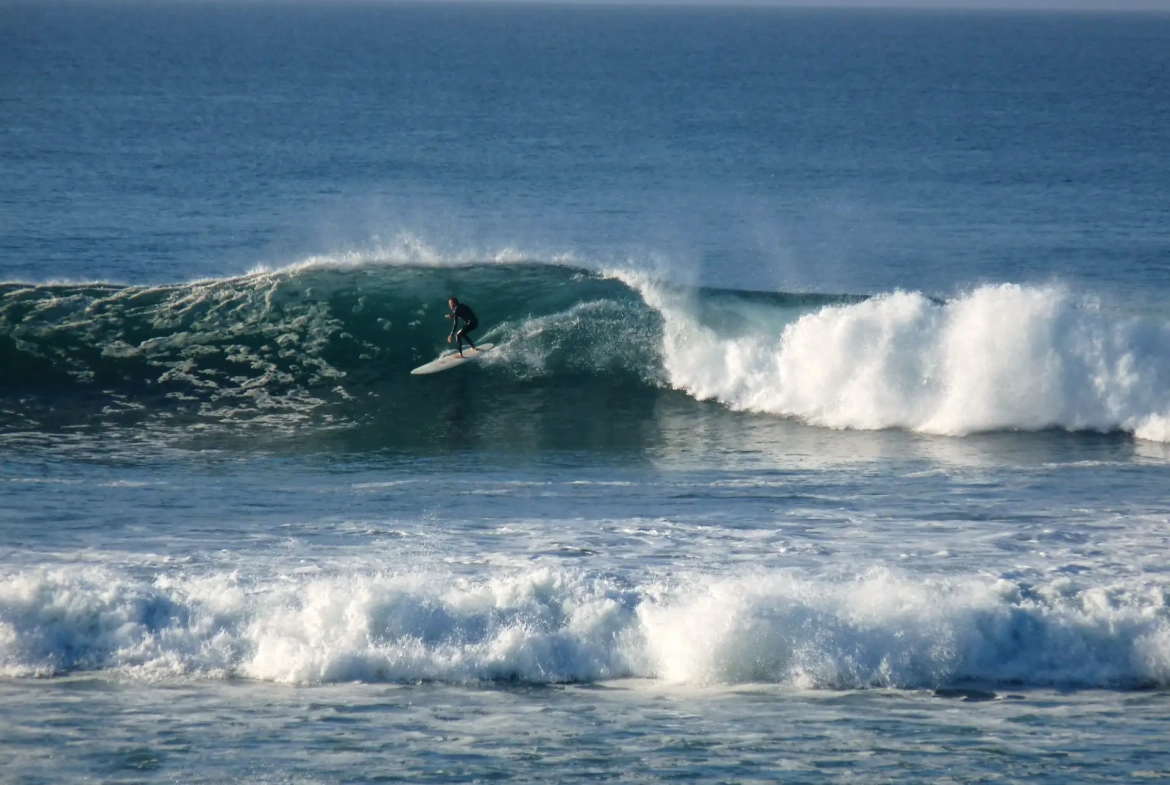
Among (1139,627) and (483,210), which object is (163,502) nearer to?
(1139,627)

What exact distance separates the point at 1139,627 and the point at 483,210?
26.3 m

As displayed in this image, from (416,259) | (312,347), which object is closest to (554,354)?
(312,347)

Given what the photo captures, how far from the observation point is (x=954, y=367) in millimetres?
17438

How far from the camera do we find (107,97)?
6450cm

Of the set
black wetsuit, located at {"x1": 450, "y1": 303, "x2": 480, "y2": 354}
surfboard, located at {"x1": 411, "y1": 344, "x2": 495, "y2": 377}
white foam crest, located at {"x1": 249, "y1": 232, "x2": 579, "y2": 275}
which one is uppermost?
white foam crest, located at {"x1": 249, "y1": 232, "x2": 579, "y2": 275}

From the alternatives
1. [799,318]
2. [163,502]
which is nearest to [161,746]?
[163,502]

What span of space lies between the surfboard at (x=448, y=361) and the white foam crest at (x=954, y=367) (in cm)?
270

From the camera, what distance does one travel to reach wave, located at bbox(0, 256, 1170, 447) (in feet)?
55.8

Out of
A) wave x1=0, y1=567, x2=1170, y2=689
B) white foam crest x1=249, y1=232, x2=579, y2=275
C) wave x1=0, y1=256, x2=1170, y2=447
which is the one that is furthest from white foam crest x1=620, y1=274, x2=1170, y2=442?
wave x1=0, y1=567, x2=1170, y2=689

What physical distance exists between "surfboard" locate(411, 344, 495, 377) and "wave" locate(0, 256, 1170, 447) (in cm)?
17

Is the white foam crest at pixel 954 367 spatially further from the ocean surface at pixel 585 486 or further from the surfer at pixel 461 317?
the surfer at pixel 461 317

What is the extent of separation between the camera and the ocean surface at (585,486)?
9.03m

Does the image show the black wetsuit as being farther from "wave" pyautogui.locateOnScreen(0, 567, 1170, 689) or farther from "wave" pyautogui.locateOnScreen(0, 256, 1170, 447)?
"wave" pyautogui.locateOnScreen(0, 567, 1170, 689)

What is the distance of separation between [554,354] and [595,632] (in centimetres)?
944
